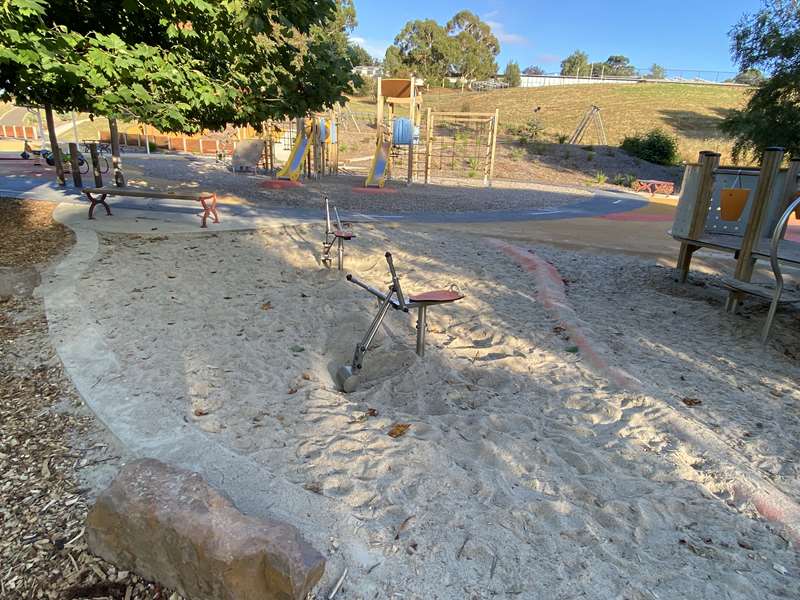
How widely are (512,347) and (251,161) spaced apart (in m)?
18.4

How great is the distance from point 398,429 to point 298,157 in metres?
16.4

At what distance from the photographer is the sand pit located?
2.03m

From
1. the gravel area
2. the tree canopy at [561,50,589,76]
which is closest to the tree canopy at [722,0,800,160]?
the gravel area

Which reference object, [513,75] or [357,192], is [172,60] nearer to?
[357,192]

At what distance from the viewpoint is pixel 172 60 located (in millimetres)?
6180

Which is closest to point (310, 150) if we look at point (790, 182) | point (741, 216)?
point (741, 216)

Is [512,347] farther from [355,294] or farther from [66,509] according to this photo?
[66,509]

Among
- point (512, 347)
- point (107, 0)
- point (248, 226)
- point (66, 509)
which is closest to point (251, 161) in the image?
point (248, 226)

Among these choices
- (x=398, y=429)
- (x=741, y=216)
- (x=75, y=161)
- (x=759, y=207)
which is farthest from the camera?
(x=75, y=161)

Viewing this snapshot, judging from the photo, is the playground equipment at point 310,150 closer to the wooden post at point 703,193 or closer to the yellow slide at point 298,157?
the yellow slide at point 298,157

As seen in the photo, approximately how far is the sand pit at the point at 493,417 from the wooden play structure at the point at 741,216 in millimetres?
473

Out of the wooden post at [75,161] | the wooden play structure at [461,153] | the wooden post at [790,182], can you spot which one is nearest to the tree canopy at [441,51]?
the wooden play structure at [461,153]

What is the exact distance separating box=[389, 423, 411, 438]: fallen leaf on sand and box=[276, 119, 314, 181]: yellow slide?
15200mm

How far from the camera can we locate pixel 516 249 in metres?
7.86
